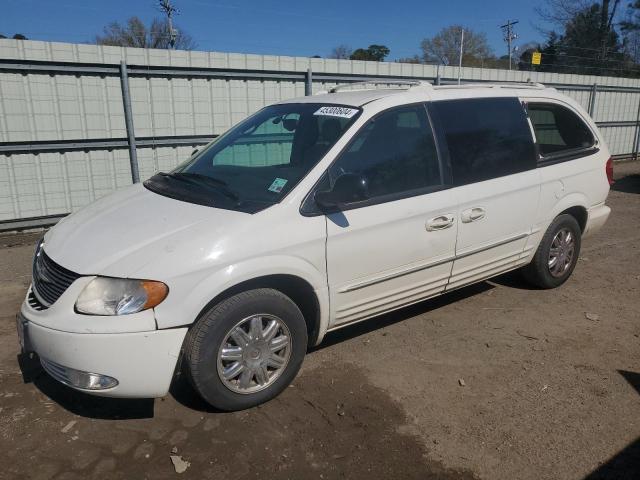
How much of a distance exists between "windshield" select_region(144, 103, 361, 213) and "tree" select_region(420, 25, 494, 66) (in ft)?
135

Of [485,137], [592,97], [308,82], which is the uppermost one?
[308,82]

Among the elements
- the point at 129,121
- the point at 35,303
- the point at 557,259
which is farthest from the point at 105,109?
the point at 557,259

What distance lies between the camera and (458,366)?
3.78 metres

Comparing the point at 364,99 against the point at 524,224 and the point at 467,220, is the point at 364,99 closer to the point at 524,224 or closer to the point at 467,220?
the point at 467,220

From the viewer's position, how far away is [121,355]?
9.00ft

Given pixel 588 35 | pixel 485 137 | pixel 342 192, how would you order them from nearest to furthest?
pixel 342 192, pixel 485 137, pixel 588 35

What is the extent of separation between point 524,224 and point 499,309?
0.80 meters

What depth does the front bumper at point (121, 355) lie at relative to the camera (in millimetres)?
2727

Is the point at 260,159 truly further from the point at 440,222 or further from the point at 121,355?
the point at 121,355

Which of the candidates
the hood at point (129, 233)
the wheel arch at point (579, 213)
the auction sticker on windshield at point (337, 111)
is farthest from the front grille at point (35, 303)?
the wheel arch at point (579, 213)

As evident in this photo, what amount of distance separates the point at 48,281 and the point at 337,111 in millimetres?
2166

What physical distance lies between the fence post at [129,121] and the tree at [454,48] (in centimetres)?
3846

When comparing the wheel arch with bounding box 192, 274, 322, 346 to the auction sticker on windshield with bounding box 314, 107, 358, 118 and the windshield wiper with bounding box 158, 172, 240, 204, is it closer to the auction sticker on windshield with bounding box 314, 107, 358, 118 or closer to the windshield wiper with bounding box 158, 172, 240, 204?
the windshield wiper with bounding box 158, 172, 240, 204

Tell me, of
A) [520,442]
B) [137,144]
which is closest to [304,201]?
[520,442]
